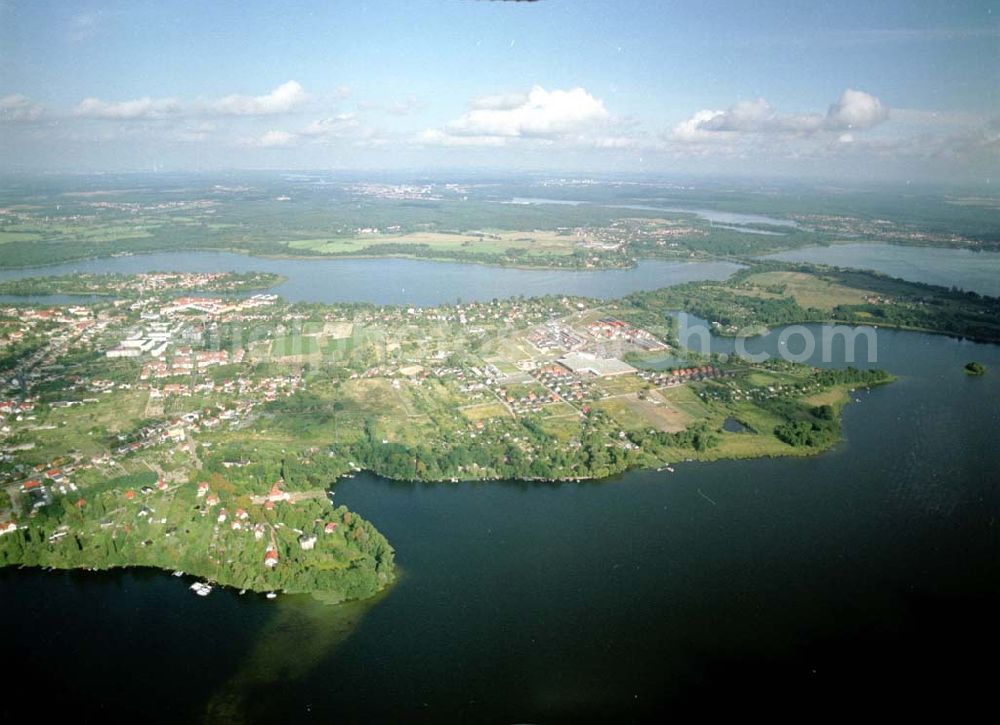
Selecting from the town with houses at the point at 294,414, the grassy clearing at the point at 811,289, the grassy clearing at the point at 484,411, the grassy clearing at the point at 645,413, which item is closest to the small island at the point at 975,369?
the town with houses at the point at 294,414

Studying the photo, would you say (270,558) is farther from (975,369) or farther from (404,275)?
(404,275)

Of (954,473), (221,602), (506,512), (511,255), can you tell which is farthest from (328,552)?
(511,255)

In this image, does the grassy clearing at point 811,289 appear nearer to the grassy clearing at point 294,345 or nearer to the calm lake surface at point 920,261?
the calm lake surface at point 920,261

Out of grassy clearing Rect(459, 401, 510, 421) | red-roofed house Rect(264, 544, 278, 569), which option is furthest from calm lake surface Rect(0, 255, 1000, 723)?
grassy clearing Rect(459, 401, 510, 421)

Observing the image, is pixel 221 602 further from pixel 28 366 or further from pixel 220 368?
pixel 28 366

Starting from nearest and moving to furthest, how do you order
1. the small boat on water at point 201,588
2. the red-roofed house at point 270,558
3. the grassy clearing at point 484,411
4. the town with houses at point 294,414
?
1. the small boat on water at point 201,588
2. the red-roofed house at point 270,558
3. the town with houses at point 294,414
4. the grassy clearing at point 484,411

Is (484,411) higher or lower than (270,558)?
higher

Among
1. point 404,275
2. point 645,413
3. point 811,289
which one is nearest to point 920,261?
point 811,289
